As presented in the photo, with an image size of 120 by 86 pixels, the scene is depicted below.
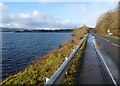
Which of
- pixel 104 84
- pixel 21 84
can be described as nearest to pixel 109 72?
pixel 104 84

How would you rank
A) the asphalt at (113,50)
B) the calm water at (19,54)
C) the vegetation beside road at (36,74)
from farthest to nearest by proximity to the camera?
the calm water at (19,54)
the asphalt at (113,50)
the vegetation beside road at (36,74)

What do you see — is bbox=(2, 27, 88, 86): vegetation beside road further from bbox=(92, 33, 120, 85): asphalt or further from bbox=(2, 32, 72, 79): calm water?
bbox=(2, 32, 72, 79): calm water

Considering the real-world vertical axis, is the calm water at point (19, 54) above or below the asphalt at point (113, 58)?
below

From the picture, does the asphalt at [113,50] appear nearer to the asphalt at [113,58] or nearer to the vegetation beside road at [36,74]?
the asphalt at [113,58]

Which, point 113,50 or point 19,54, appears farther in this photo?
point 19,54

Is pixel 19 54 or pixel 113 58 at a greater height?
pixel 113 58

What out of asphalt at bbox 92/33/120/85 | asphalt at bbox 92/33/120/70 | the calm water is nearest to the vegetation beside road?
asphalt at bbox 92/33/120/85

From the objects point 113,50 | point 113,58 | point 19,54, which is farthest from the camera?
point 19,54

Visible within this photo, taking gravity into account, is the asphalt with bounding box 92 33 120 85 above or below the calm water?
above

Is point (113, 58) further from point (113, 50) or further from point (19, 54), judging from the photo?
point (19, 54)

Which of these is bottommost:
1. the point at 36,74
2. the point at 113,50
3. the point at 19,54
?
the point at 19,54

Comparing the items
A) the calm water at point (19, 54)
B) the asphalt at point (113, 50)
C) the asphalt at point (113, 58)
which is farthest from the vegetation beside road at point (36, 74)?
the calm water at point (19, 54)

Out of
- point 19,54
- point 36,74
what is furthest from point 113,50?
point 19,54

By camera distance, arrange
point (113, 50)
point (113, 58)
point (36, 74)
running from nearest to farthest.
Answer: point (36, 74) < point (113, 58) < point (113, 50)
